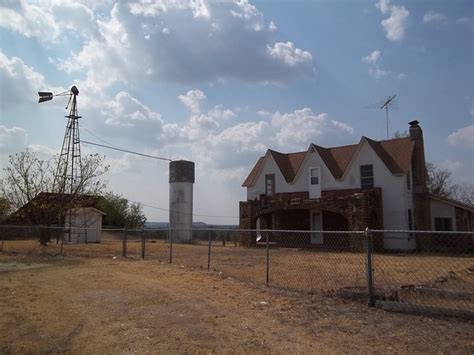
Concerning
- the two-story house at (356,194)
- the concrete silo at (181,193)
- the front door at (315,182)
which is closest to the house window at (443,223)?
the two-story house at (356,194)

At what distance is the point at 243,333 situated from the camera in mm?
6426

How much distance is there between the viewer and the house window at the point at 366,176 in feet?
95.0

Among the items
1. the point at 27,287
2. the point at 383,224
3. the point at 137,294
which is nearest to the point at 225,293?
the point at 137,294

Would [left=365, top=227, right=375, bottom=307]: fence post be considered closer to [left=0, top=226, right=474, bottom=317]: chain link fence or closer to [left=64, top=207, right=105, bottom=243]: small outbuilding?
[left=0, top=226, right=474, bottom=317]: chain link fence

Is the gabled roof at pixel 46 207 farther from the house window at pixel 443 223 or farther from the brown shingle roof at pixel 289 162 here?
the house window at pixel 443 223

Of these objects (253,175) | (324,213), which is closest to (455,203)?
(324,213)

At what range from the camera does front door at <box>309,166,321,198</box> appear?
31.1 m

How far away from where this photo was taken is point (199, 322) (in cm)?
702

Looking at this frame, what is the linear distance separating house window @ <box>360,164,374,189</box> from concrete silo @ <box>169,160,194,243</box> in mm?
16210

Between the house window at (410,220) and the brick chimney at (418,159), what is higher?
the brick chimney at (418,159)

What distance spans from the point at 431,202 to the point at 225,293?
993 inches

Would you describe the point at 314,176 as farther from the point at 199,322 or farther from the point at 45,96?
the point at 199,322

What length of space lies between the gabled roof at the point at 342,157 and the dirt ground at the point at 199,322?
817 inches

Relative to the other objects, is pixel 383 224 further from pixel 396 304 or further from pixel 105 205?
pixel 105 205
